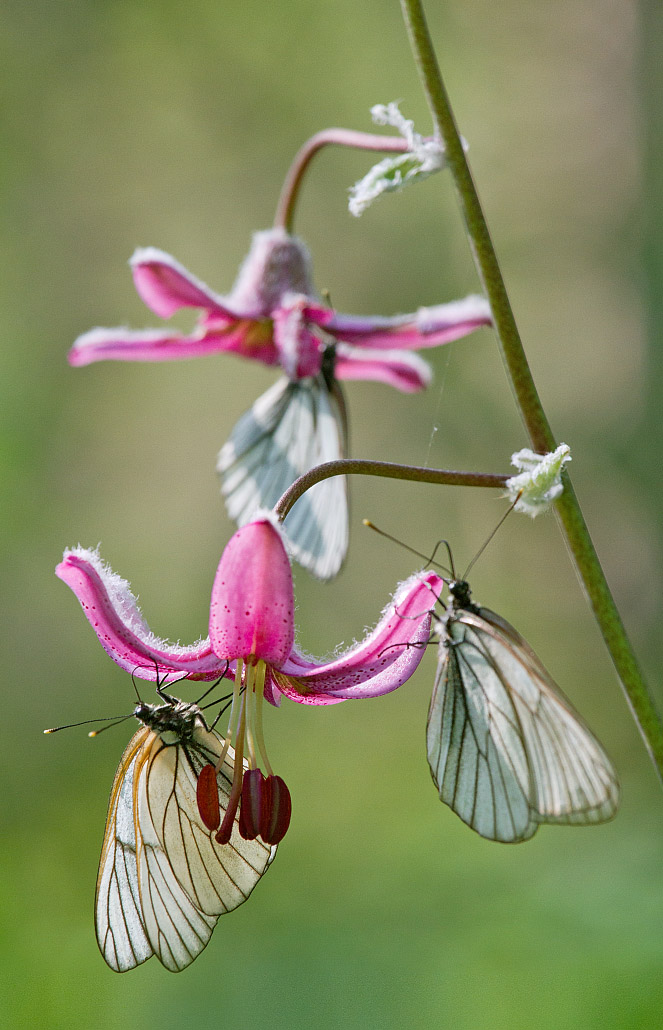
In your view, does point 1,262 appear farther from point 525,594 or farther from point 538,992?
point 538,992

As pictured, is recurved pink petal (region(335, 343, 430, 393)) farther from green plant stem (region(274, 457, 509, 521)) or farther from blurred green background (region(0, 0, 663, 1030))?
blurred green background (region(0, 0, 663, 1030))

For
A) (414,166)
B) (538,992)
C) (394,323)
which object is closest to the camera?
(414,166)

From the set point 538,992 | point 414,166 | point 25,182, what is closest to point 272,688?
point 414,166

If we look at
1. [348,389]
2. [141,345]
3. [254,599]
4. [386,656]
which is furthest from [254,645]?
[348,389]

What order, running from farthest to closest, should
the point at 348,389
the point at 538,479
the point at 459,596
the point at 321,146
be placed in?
the point at 348,389 < the point at 321,146 < the point at 459,596 < the point at 538,479

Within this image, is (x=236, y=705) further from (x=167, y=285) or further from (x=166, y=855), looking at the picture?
(x=167, y=285)

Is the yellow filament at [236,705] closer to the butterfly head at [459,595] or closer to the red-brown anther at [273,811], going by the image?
the red-brown anther at [273,811]

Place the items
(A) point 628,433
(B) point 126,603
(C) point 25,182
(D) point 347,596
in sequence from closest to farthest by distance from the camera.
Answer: (B) point 126,603 < (A) point 628,433 < (D) point 347,596 < (C) point 25,182
